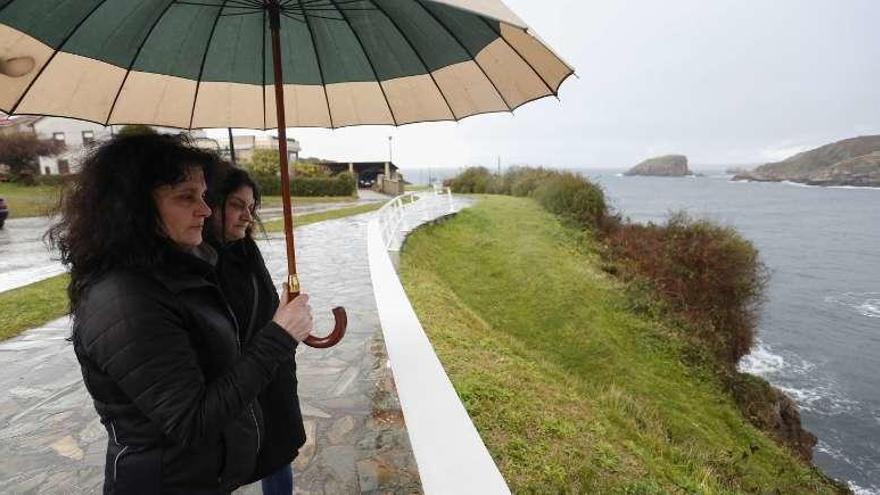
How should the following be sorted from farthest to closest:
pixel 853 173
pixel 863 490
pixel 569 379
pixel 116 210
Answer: pixel 853 173 < pixel 863 490 < pixel 569 379 < pixel 116 210

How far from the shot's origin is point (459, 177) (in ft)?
109

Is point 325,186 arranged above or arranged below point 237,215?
below

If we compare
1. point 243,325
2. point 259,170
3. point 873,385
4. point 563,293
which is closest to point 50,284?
point 243,325

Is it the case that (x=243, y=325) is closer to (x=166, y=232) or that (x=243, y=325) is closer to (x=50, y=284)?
(x=166, y=232)

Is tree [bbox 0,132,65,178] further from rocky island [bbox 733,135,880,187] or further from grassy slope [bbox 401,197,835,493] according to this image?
rocky island [bbox 733,135,880,187]

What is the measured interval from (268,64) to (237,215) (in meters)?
1.17

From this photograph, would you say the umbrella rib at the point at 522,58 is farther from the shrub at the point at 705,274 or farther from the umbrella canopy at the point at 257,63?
the shrub at the point at 705,274

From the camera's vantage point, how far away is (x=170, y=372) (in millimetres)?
1248

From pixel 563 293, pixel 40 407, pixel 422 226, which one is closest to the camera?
pixel 40 407

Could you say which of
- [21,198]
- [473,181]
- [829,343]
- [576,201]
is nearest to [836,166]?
[473,181]

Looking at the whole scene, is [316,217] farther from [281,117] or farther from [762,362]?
[762,362]

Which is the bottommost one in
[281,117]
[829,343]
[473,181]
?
[829,343]

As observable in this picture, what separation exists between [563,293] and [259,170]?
20.8 metres

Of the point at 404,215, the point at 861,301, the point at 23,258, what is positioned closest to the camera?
the point at 23,258
